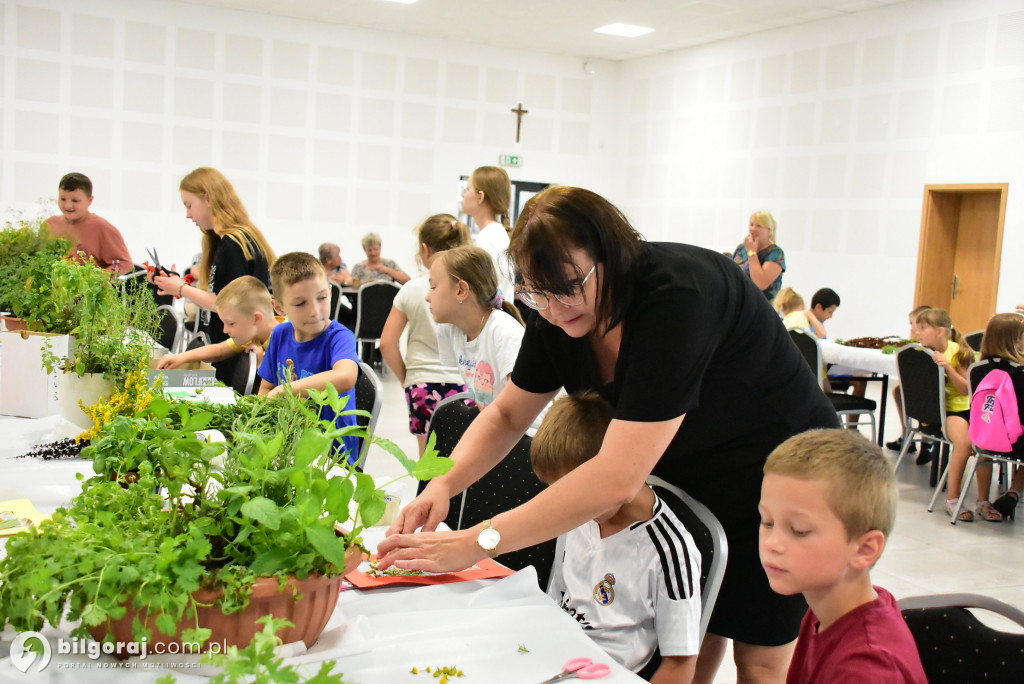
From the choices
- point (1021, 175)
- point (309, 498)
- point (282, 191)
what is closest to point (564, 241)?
point (309, 498)

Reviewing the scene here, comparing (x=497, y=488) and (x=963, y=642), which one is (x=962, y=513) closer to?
(x=497, y=488)

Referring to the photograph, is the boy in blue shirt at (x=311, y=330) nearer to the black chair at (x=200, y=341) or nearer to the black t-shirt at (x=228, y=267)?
the black t-shirt at (x=228, y=267)

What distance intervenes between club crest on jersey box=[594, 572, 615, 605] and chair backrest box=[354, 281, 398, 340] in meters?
6.30

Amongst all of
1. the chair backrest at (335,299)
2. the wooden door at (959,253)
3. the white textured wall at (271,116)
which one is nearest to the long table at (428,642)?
the chair backrest at (335,299)

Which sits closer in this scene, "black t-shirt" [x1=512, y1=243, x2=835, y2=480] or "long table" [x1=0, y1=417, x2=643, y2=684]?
"long table" [x1=0, y1=417, x2=643, y2=684]

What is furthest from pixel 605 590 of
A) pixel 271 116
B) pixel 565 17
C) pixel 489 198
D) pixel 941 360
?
pixel 271 116

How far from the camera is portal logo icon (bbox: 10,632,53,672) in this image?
104 centimetres

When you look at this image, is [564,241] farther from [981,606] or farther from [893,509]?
[981,606]

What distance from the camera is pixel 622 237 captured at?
145 cm

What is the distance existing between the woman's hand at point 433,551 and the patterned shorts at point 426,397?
2329 mm

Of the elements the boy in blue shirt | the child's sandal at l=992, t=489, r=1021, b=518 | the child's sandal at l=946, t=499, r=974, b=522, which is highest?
the boy in blue shirt

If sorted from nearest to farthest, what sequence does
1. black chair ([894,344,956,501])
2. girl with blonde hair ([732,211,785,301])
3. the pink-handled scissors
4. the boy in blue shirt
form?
the pink-handled scissors, the boy in blue shirt, black chair ([894,344,956,501]), girl with blonde hair ([732,211,785,301])

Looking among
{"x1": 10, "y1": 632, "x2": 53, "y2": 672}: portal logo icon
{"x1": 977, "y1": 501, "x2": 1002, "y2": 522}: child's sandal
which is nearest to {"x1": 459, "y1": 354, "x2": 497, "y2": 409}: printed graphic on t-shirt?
{"x1": 10, "y1": 632, "x2": 53, "y2": 672}: portal logo icon

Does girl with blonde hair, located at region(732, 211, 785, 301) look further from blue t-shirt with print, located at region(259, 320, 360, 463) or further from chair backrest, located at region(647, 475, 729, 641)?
chair backrest, located at region(647, 475, 729, 641)
